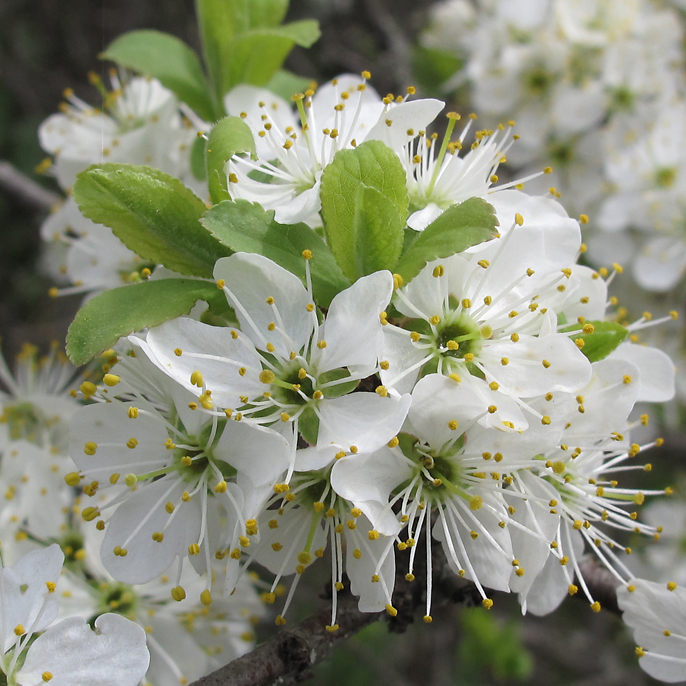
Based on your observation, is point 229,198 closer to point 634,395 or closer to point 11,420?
point 634,395

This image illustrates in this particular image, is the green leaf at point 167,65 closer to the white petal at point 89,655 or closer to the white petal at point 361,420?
the white petal at point 361,420

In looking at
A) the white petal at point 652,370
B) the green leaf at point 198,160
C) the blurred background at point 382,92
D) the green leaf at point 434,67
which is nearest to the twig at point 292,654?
the white petal at point 652,370

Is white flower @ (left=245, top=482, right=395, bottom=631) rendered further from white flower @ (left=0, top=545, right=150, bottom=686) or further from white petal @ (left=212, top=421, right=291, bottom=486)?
white flower @ (left=0, top=545, right=150, bottom=686)

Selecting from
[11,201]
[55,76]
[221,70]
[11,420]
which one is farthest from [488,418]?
[55,76]

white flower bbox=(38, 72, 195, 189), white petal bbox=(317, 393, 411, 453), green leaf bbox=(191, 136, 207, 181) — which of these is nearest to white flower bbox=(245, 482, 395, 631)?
white petal bbox=(317, 393, 411, 453)

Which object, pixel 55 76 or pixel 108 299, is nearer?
pixel 108 299

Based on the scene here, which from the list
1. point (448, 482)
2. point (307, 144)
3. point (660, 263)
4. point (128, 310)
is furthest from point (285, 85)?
point (660, 263)

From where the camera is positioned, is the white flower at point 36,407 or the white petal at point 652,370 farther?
the white flower at point 36,407
